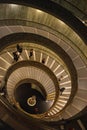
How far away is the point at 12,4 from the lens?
781 centimetres

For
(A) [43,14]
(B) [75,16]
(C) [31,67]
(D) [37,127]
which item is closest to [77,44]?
(B) [75,16]

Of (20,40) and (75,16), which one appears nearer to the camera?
(75,16)

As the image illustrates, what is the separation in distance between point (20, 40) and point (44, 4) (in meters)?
2.05

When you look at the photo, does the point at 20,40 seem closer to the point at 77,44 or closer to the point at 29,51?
the point at 29,51

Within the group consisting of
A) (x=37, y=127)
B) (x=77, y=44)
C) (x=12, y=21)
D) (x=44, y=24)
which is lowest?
(x=37, y=127)

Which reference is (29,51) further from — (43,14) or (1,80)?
(43,14)

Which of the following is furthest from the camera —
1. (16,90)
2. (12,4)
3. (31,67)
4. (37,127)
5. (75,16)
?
(16,90)

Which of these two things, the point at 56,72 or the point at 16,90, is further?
the point at 16,90

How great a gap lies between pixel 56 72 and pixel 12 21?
3782mm

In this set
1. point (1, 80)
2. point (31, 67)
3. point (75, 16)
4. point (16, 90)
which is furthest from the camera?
point (16, 90)

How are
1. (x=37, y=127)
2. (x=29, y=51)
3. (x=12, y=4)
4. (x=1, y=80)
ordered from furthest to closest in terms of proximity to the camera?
(x=29, y=51), (x=1, y=80), (x=12, y=4), (x=37, y=127)

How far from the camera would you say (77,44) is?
904 centimetres

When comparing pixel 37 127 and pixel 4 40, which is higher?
pixel 4 40

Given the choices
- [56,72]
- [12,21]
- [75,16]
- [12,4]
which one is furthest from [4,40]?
[56,72]
